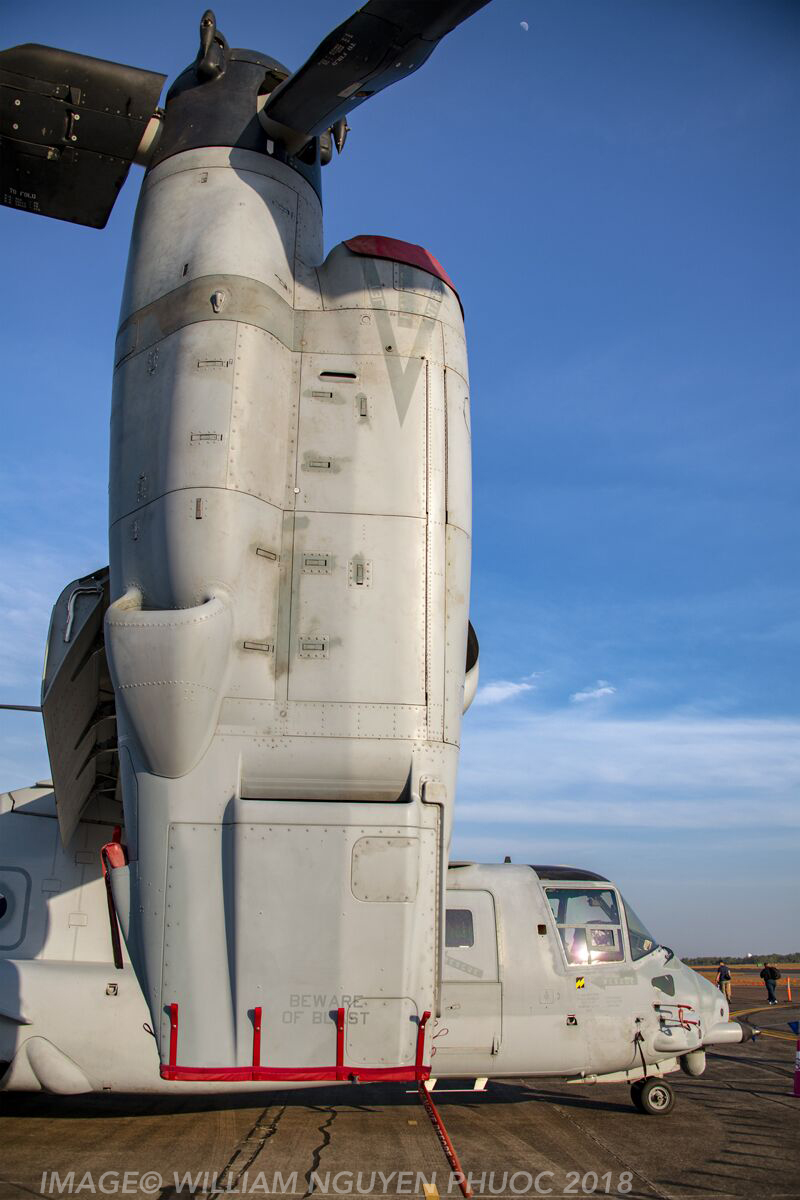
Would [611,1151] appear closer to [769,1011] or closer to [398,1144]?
[398,1144]

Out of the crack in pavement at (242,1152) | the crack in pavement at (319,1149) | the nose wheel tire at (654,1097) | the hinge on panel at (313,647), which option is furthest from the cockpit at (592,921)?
the hinge on panel at (313,647)

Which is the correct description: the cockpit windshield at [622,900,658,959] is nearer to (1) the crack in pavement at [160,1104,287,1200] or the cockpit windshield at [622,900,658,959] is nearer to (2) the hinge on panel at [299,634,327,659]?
(1) the crack in pavement at [160,1104,287,1200]

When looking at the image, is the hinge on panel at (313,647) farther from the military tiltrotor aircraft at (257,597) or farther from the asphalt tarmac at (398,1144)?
the asphalt tarmac at (398,1144)

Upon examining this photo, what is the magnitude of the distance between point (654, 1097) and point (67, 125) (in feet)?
46.9

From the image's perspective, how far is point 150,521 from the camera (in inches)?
350

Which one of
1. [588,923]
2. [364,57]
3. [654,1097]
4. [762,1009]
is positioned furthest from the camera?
[762,1009]

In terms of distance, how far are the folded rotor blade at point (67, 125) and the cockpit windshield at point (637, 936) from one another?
39.5 ft

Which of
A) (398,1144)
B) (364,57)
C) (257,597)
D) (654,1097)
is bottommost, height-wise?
(654,1097)

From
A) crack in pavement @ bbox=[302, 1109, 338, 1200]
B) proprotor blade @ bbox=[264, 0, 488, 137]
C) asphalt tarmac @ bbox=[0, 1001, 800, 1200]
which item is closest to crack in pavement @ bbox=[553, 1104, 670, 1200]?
asphalt tarmac @ bbox=[0, 1001, 800, 1200]

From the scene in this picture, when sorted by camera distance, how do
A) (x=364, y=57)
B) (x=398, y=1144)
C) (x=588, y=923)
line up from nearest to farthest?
(x=364, y=57), (x=398, y=1144), (x=588, y=923)

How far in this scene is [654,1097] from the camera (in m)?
13.1

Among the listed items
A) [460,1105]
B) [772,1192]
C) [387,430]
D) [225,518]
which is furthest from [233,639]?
[460,1105]

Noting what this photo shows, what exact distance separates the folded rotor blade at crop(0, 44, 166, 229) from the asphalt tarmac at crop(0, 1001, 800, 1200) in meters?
10.1

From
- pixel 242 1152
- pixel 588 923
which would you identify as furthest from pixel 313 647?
pixel 588 923
